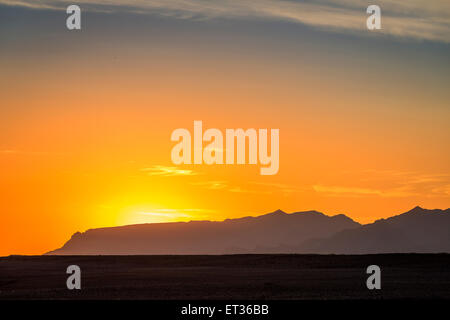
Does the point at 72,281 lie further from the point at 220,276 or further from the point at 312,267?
the point at 312,267

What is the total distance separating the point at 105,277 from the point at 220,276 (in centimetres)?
999

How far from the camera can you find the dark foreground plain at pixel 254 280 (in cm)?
4603

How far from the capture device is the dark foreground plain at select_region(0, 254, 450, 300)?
4603 cm

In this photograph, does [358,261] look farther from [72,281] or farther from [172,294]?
[172,294]

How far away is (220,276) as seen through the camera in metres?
67.4

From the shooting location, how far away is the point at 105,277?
6581 centimetres

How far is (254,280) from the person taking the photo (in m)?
60.7
